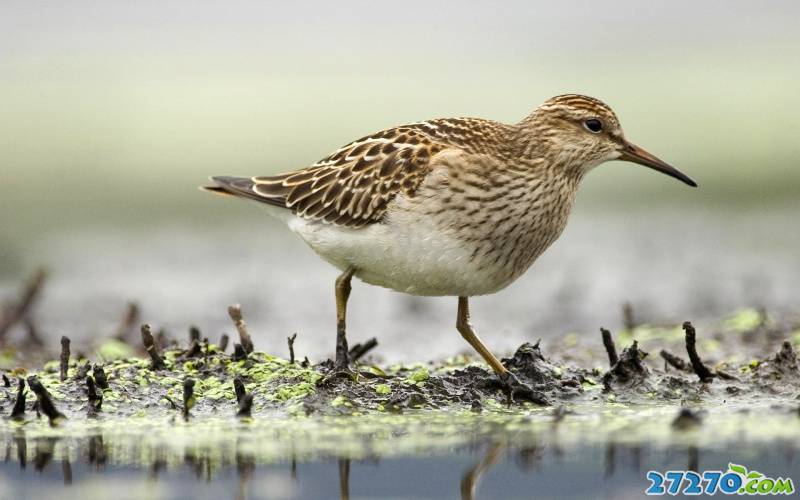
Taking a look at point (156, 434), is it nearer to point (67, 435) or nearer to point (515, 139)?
point (67, 435)

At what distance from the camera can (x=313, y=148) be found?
20.3 m

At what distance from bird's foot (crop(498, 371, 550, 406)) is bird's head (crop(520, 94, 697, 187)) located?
1.55m

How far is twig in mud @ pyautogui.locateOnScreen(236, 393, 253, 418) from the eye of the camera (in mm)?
7961

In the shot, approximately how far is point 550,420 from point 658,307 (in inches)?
216

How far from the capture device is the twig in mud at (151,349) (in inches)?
344

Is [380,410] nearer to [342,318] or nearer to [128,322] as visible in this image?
[342,318]

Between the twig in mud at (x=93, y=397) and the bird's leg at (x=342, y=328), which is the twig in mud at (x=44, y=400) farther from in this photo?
the bird's leg at (x=342, y=328)

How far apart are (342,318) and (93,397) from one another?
1719 mm

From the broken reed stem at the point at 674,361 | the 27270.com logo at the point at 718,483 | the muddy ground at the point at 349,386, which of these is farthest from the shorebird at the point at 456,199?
the 27270.com logo at the point at 718,483

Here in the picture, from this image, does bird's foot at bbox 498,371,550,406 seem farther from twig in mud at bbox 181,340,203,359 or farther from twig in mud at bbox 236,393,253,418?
twig in mud at bbox 181,340,203,359

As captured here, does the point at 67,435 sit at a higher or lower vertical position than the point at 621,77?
lower

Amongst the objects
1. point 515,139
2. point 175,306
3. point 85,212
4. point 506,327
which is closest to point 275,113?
point 85,212

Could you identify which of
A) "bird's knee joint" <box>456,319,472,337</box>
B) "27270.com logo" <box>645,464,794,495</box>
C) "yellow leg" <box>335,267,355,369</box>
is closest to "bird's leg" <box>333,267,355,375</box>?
"yellow leg" <box>335,267,355,369</box>

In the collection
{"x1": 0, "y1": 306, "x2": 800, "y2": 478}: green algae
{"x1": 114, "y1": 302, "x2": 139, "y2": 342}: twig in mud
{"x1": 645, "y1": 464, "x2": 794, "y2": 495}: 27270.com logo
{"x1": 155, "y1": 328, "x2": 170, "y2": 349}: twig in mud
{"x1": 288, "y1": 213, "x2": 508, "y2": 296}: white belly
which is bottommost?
{"x1": 645, "y1": 464, "x2": 794, "y2": 495}: 27270.com logo
